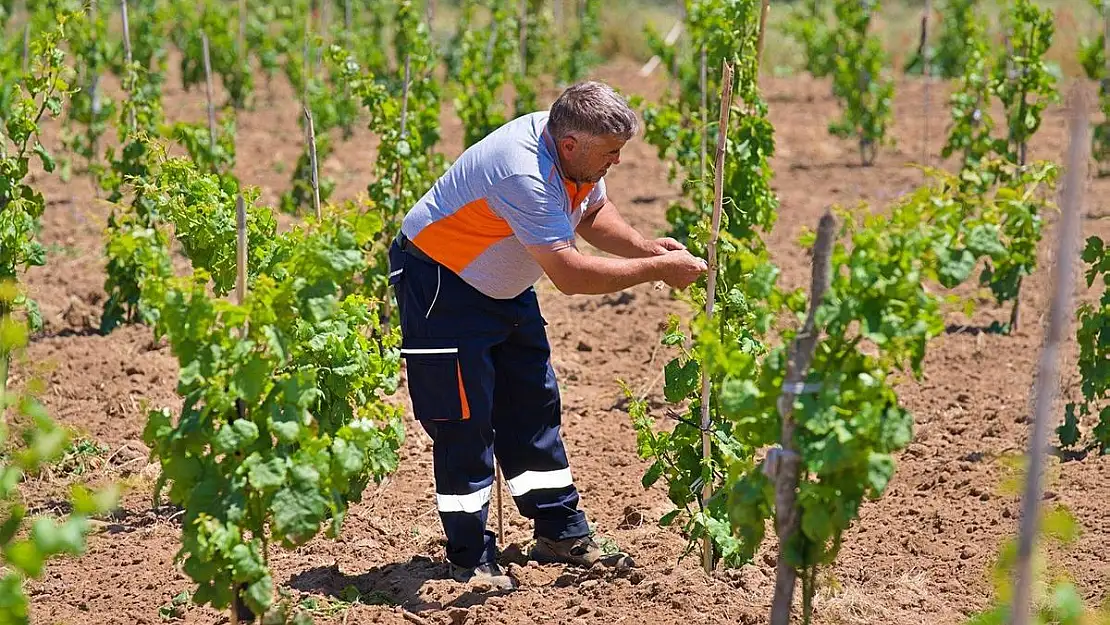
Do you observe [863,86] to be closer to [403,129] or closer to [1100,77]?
[1100,77]

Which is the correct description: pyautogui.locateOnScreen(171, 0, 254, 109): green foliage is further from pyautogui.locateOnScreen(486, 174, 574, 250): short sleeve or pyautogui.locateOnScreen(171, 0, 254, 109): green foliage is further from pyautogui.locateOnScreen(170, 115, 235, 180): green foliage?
pyautogui.locateOnScreen(486, 174, 574, 250): short sleeve

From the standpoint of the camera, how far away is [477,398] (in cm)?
411

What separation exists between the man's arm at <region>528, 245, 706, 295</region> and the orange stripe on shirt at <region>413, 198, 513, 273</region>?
222mm

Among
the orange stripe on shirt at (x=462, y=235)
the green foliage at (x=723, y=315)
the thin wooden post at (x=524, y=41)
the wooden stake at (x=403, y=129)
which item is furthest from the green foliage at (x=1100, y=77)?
the orange stripe on shirt at (x=462, y=235)

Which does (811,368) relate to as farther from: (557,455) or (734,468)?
(557,455)

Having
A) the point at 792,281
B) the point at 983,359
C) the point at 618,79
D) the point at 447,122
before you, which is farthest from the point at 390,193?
the point at 618,79

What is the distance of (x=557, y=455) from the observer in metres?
4.40

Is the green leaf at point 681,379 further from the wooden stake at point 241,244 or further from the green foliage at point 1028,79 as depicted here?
the green foliage at point 1028,79

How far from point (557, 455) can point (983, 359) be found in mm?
3047

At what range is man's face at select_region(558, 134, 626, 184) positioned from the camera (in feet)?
12.6

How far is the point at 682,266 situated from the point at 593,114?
0.52 metres

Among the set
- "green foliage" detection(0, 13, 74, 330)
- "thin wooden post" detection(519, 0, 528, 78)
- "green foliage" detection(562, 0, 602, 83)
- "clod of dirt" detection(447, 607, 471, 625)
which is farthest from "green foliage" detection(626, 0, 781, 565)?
"green foliage" detection(562, 0, 602, 83)

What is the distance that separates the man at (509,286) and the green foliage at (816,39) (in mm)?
8302

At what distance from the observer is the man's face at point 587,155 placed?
384 cm
